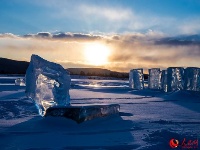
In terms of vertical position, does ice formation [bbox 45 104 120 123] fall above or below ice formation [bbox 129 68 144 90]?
below

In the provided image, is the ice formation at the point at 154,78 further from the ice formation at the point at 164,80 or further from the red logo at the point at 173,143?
the red logo at the point at 173,143

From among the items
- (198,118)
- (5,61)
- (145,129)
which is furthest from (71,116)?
(5,61)

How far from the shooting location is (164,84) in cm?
1005

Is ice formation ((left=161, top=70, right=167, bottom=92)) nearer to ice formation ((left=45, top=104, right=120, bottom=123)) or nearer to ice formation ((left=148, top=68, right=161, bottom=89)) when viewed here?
ice formation ((left=148, top=68, right=161, bottom=89))

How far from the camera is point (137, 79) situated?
Answer: 476 inches

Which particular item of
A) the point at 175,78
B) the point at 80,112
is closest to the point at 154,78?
the point at 175,78

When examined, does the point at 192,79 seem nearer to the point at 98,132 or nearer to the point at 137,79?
the point at 137,79

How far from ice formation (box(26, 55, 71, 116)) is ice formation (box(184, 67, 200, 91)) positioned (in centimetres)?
534

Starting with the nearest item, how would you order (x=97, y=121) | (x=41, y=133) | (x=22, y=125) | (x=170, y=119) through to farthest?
(x=41, y=133) < (x=22, y=125) < (x=97, y=121) < (x=170, y=119)

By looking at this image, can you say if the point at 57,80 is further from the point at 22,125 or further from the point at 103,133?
the point at 103,133

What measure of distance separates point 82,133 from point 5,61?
239 feet

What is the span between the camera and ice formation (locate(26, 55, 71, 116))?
4.23 meters
